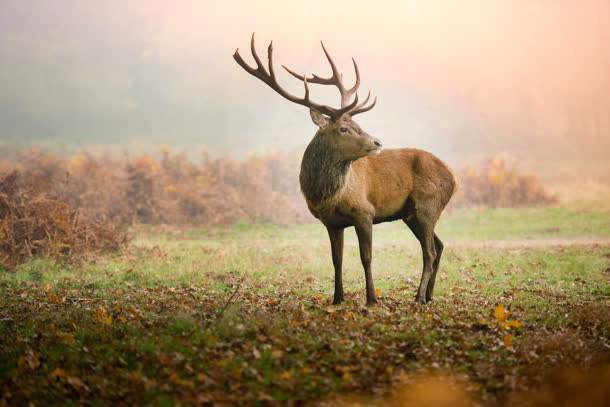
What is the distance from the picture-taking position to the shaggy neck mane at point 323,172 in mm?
8203

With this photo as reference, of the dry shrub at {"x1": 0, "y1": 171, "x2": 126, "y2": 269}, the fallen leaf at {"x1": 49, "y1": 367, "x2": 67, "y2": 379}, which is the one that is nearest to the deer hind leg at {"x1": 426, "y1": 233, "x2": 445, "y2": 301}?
the fallen leaf at {"x1": 49, "y1": 367, "x2": 67, "y2": 379}

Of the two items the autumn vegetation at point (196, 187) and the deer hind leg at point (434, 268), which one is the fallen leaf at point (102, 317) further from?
the autumn vegetation at point (196, 187)

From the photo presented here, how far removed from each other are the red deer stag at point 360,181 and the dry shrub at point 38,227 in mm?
6431

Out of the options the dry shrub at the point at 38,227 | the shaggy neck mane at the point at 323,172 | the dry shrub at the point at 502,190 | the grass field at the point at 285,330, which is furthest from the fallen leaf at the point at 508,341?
the dry shrub at the point at 502,190

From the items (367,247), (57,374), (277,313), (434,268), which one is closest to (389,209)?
(367,247)

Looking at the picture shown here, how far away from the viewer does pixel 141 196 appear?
67.6 feet

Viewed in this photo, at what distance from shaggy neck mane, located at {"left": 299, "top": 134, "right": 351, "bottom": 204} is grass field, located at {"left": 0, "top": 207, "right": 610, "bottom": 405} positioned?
141 centimetres

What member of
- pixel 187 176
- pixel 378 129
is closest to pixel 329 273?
pixel 187 176

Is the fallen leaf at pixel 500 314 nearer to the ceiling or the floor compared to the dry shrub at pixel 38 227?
nearer to the ceiling

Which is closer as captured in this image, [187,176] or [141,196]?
[141,196]

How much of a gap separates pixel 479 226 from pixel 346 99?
1212 cm

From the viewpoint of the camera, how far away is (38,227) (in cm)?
1342

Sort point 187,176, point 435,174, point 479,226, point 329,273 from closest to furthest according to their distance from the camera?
point 435,174
point 329,273
point 479,226
point 187,176

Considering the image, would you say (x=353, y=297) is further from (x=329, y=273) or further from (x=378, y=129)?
(x=378, y=129)
